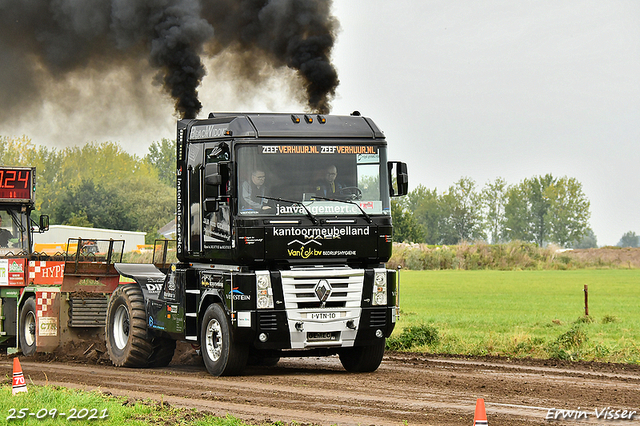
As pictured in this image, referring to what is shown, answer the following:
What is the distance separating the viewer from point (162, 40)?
62.6 ft

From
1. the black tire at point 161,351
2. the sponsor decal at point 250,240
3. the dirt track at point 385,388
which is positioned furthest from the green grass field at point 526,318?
the sponsor decal at point 250,240

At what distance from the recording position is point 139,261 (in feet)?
57.5

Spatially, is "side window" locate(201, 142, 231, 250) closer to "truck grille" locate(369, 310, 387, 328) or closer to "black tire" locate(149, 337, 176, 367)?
"truck grille" locate(369, 310, 387, 328)

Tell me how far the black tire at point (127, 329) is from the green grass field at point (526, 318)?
5924 mm

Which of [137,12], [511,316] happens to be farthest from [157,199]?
[137,12]

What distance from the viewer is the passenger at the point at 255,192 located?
12.7 meters

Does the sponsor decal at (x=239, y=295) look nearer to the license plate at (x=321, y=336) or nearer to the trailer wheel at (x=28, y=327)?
the license plate at (x=321, y=336)

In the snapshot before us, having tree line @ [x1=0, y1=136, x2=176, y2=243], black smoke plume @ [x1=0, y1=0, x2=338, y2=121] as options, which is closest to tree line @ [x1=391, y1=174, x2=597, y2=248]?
tree line @ [x1=0, y1=136, x2=176, y2=243]

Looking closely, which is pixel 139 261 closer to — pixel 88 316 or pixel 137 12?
pixel 88 316

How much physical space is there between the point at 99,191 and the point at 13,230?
58.6 m

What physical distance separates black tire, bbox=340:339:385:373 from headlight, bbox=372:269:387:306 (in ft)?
2.38

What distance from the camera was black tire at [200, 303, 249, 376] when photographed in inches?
505

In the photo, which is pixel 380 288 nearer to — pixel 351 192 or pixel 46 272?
pixel 351 192

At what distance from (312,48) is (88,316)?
7.15m
